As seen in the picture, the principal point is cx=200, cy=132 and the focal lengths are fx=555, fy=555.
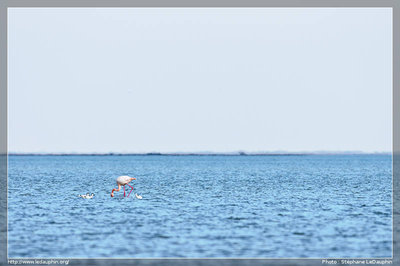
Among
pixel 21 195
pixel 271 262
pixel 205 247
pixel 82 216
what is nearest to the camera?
pixel 271 262

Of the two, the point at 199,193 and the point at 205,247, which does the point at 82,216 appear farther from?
the point at 199,193

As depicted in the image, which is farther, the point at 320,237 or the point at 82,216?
the point at 82,216

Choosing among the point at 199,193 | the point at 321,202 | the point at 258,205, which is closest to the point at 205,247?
the point at 258,205

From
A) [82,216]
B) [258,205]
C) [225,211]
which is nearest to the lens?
[82,216]

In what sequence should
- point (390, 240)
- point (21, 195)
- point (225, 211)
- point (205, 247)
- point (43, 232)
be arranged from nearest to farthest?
A: 1. point (205, 247)
2. point (390, 240)
3. point (43, 232)
4. point (225, 211)
5. point (21, 195)

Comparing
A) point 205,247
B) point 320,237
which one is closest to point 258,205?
point 320,237

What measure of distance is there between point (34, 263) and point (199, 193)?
34466 mm

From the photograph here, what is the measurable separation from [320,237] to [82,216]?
17.6m

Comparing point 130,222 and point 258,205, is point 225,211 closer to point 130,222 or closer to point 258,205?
point 258,205

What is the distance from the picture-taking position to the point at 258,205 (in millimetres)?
48438

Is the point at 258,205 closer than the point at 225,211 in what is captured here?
No

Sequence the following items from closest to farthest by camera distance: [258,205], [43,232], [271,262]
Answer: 1. [271,262]
2. [43,232]
3. [258,205]

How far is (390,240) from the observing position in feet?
104

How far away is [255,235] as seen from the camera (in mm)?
32750
